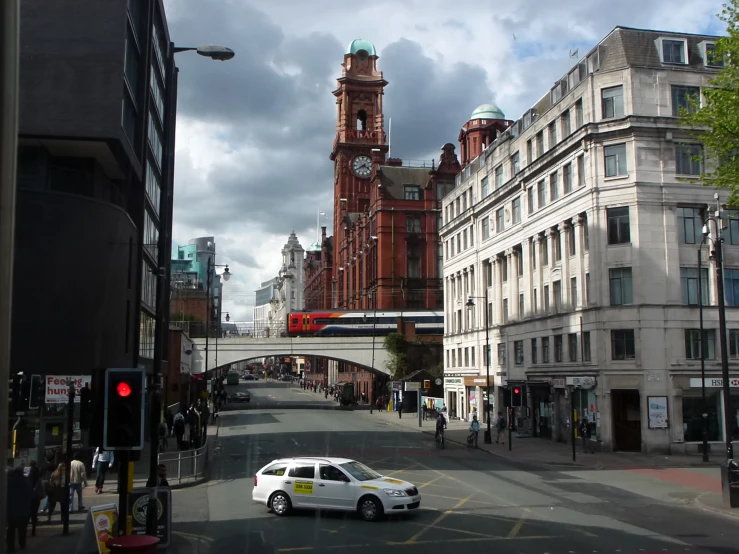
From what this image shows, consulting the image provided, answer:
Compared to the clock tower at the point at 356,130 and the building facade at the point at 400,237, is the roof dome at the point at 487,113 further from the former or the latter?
the clock tower at the point at 356,130

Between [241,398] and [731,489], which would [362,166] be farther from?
[731,489]

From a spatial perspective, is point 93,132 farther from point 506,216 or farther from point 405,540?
point 506,216

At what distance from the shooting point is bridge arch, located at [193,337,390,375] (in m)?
75.8

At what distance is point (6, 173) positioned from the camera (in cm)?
372

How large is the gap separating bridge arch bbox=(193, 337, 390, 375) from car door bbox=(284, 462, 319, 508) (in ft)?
186

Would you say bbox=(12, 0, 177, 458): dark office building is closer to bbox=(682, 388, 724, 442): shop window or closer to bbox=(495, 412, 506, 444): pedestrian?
bbox=(495, 412, 506, 444): pedestrian

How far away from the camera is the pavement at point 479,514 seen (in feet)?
49.7

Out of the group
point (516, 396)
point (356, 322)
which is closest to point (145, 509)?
point (516, 396)

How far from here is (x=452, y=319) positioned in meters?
66.1

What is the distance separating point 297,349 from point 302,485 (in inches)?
2247

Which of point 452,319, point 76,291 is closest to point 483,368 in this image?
point 452,319

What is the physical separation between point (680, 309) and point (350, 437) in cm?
1870

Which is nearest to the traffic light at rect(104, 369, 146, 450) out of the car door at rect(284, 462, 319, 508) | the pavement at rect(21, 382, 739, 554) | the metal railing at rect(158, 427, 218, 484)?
the pavement at rect(21, 382, 739, 554)

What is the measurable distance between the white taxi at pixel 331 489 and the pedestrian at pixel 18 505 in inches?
242
